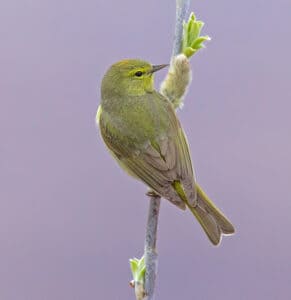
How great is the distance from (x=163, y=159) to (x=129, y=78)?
35 cm

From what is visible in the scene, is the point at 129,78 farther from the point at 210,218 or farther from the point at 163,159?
the point at 210,218

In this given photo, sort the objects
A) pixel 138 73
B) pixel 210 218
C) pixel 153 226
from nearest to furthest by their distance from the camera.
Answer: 1. pixel 153 226
2. pixel 210 218
3. pixel 138 73

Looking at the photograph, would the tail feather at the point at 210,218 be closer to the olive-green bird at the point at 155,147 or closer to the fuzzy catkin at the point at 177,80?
the olive-green bird at the point at 155,147

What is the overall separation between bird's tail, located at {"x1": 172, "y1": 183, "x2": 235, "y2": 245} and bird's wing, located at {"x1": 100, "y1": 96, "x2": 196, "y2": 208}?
0.15ft

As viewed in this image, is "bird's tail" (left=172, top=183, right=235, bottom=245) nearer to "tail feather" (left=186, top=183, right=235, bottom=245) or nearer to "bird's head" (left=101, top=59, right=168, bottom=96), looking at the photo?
"tail feather" (left=186, top=183, right=235, bottom=245)

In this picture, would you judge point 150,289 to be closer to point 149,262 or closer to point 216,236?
point 149,262

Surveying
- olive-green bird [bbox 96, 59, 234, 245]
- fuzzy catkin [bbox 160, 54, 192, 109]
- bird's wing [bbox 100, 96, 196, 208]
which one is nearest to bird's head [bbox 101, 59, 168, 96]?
olive-green bird [bbox 96, 59, 234, 245]

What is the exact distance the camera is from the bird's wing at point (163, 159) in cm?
149

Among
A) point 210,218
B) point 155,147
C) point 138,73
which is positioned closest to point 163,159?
point 155,147

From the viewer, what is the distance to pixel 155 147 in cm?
155

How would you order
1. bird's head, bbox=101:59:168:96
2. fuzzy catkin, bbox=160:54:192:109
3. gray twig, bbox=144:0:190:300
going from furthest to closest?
1. bird's head, bbox=101:59:168:96
2. fuzzy catkin, bbox=160:54:192:109
3. gray twig, bbox=144:0:190:300

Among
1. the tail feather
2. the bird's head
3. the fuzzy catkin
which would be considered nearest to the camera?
the fuzzy catkin

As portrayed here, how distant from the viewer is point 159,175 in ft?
4.93

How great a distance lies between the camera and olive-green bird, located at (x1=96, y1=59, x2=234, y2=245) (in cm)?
147
